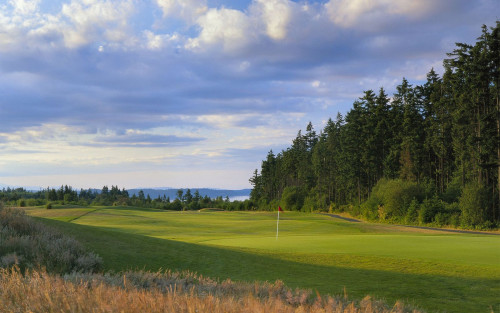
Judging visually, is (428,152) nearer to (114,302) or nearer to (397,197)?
(397,197)

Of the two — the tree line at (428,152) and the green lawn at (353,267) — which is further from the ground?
the tree line at (428,152)

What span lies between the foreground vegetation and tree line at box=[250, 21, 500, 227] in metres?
42.6

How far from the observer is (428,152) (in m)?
64.8

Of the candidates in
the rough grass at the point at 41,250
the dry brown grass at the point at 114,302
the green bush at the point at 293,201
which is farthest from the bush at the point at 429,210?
the green bush at the point at 293,201

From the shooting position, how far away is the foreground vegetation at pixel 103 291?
4.47 metres

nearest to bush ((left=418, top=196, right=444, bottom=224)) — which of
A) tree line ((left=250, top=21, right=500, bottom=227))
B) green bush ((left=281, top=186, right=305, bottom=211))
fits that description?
tree line ((left=250, top=21, right=500, bottom=227))

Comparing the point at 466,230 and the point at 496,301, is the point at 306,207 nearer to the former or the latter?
the point at 466,230

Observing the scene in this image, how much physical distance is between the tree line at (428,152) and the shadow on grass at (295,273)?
36521 millimetres

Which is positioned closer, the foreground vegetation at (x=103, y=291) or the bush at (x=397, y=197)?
the foreground vegetation at (x=103, y=291)

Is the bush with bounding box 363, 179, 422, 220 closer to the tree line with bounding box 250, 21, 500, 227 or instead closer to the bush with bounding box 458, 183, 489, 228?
the tree line with bounding box 250, 21, 500, 227

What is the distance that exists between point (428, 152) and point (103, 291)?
2686 inches

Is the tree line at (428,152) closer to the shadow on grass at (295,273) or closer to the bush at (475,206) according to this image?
the bush at (475,206)

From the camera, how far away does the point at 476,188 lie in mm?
41500

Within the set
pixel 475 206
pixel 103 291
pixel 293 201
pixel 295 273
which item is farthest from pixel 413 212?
pixel 103 291
